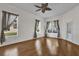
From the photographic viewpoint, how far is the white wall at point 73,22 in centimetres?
217

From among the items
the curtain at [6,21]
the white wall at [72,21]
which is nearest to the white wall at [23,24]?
the curtain at [6,21]

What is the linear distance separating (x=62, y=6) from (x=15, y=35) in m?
1.17

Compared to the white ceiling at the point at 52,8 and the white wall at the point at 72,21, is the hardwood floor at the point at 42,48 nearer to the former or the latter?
the white wall at the point at 72,21

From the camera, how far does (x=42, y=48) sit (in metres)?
2.33

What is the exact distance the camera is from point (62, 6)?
7.17 ft

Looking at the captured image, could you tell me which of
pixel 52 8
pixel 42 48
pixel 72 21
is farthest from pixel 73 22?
pixel 42 48

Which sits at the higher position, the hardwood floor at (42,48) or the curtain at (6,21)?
the curtain at (6,21)

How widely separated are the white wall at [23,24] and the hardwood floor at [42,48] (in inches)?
4.4

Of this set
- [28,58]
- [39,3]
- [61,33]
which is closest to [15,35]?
[28,58]

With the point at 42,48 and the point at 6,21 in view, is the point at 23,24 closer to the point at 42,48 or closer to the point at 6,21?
the point at 6,21

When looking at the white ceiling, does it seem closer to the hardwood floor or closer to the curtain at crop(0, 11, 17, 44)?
the curtain at crop(0, 11, 17, 44)

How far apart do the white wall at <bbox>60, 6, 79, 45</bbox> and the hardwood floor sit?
0.15m

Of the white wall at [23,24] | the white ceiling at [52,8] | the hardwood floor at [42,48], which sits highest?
the white ceiling at [52,8]

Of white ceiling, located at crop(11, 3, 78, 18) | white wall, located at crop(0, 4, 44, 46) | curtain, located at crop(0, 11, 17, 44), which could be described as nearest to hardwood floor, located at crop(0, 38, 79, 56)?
white wall, located at crop(0, 4, 44, 46)
